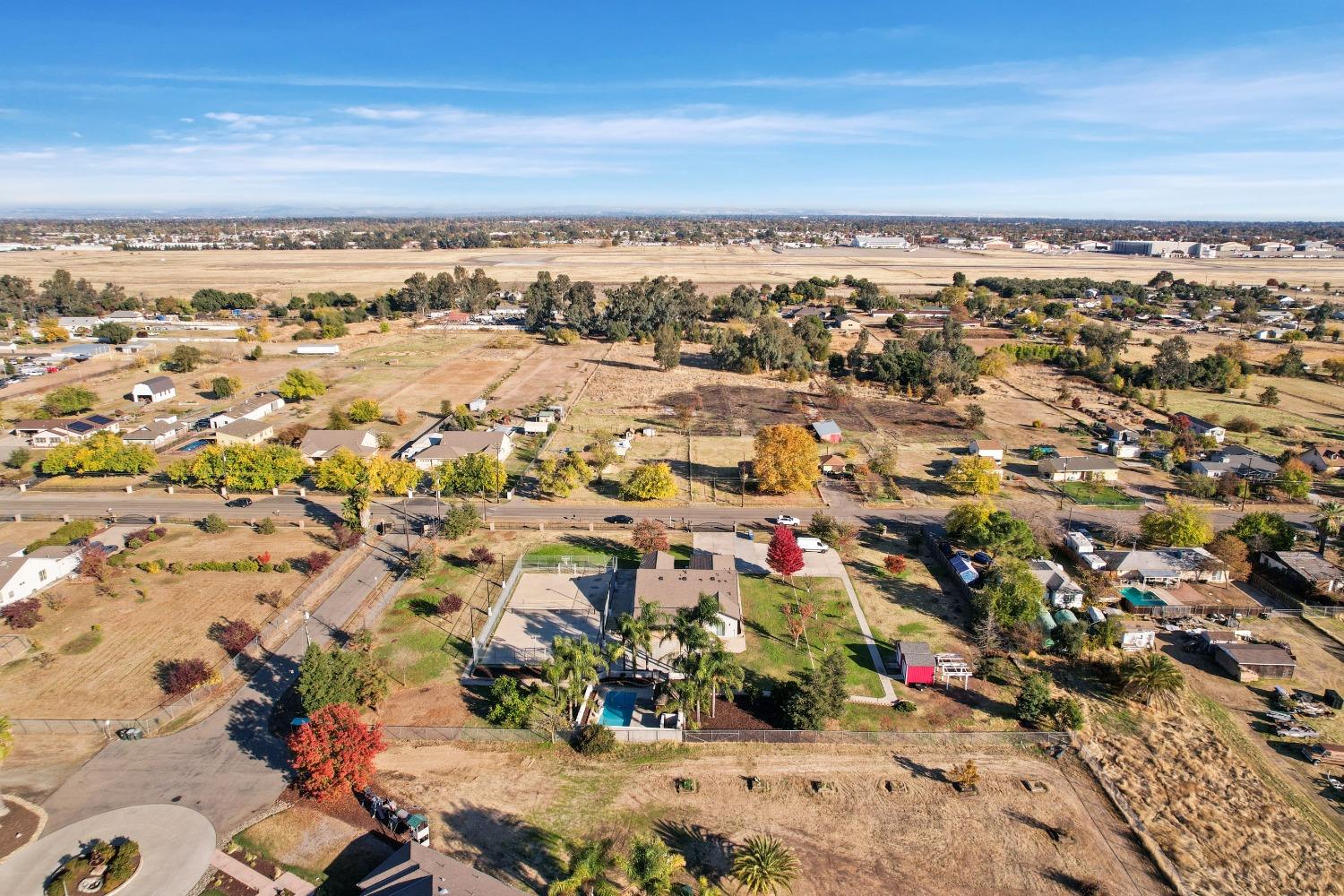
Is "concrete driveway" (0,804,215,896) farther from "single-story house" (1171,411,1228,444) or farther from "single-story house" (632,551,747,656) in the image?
"single-story house" (1171,411,1228,444)

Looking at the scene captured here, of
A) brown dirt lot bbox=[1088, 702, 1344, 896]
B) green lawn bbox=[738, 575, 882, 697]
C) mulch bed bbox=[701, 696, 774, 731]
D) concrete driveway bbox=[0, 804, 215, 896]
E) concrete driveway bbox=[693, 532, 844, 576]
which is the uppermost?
concrete driveway bbox=[693, 532, 844, 576]

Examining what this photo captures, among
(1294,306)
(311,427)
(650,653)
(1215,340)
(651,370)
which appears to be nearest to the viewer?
(650,653)

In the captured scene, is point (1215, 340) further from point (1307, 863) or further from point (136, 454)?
point (136, 454)

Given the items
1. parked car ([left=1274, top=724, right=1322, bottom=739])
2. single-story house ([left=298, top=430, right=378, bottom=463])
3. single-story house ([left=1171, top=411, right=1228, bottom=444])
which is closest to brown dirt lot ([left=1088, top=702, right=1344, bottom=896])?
parked car ([left=1274, top=724, right=1322, bottom=739])

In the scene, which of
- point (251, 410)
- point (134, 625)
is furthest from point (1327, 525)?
point (251, 410)

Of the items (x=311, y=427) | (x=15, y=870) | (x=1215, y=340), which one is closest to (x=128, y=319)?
(x=311, y=427)

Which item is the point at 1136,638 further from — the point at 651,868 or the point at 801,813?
the point at 651,868
